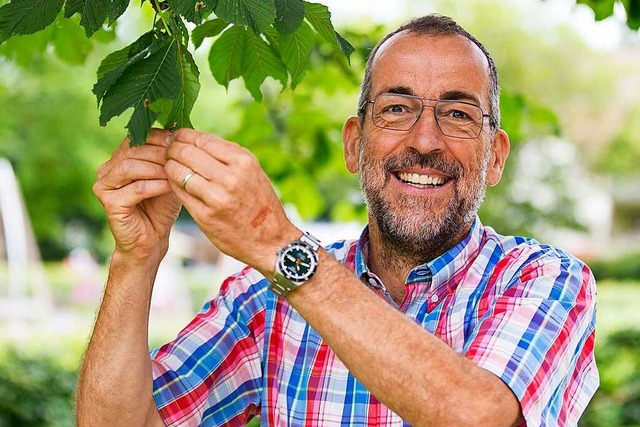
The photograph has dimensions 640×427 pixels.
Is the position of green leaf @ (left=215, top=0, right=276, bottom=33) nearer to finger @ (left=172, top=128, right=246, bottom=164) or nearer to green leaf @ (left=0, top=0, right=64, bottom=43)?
finger @ (left=172, top=128, right=246, bottom=164)

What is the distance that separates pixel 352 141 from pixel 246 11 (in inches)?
37.1

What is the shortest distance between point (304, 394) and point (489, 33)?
22946mm

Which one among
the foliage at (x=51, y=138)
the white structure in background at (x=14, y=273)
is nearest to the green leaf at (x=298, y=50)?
the white structure in background at (x=14, y=273)

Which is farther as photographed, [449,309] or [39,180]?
[39,180]

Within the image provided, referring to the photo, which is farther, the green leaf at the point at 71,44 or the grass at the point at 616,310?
the grass at the point at 616,310

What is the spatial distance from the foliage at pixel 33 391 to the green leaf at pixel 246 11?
6003 mm

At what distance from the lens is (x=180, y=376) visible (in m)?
2.17

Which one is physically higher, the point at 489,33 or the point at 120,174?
the point at 489,33

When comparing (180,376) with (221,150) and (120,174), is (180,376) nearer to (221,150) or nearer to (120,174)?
(120,174)

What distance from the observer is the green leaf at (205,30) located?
2076 mm

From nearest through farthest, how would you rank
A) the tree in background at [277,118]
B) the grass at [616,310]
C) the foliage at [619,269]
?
the tree in background at [277,118], the grass at [616,310], the foliage at [619,269]

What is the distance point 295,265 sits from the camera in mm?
1622

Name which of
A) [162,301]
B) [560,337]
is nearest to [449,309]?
[560,337]

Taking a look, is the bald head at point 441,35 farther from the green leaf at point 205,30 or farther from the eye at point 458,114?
the green leaf at point 205,30
